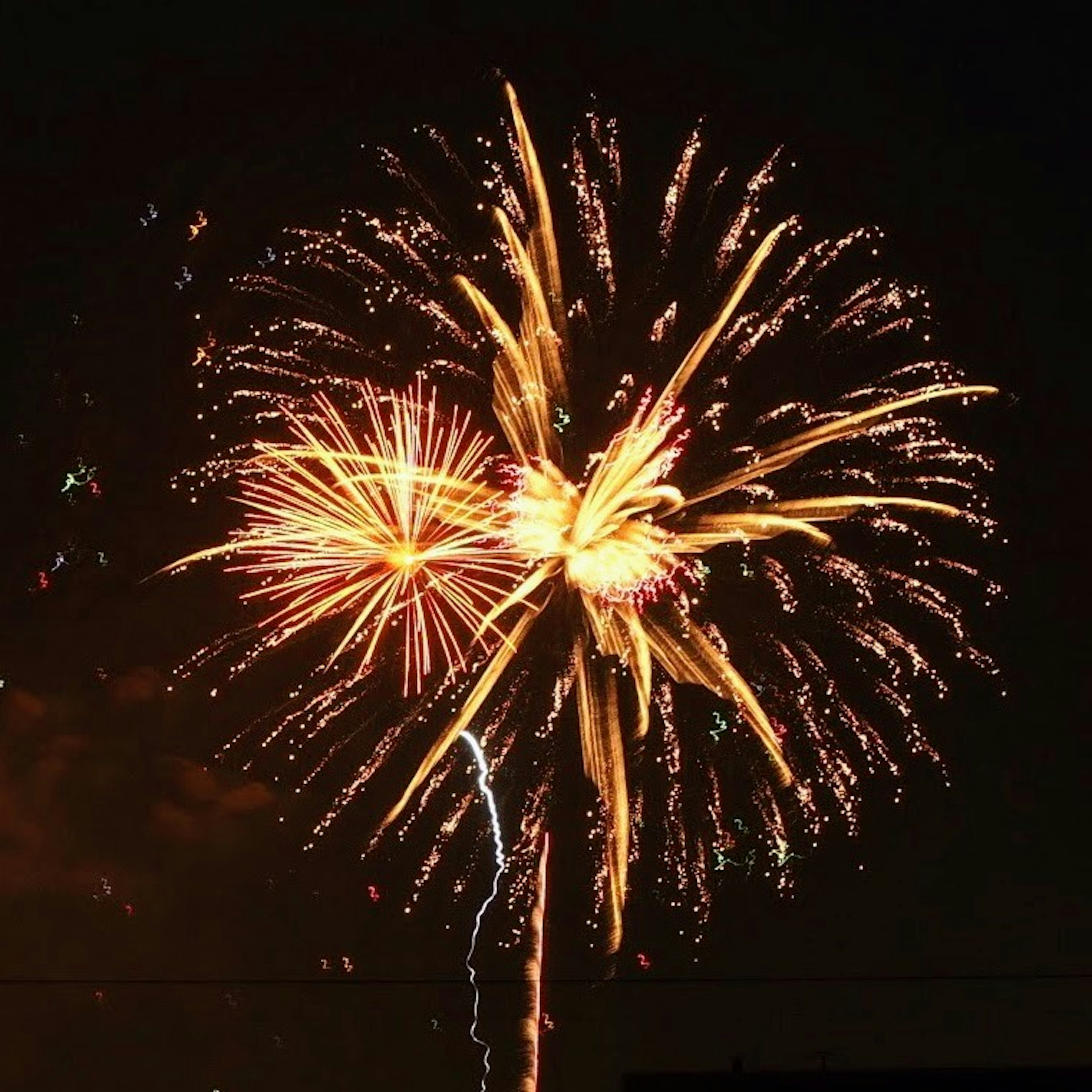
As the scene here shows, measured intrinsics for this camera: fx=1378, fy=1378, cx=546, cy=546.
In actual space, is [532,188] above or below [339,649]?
above

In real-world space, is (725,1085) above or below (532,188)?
below

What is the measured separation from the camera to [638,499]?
1211 centimetres

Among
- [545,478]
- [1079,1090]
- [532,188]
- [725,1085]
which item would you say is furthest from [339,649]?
[1079,1090]

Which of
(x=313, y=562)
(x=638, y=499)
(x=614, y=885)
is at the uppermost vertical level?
(x=638, y=499)

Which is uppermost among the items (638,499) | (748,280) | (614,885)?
(748,280)

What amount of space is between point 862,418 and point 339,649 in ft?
16.3

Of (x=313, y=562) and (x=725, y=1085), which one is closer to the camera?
(x=313, y=562)

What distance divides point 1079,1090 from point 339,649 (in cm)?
751

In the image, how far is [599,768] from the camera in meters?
12.1

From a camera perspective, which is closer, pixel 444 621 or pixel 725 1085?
pixel 444 621

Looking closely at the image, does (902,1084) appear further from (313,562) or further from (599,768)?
(313,562)

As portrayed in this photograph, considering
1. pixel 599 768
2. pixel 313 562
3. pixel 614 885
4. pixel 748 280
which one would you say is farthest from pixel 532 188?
pixel 614 885

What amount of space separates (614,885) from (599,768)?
39.7 inches

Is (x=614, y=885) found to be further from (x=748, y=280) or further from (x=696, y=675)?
(x=748, y=280)
